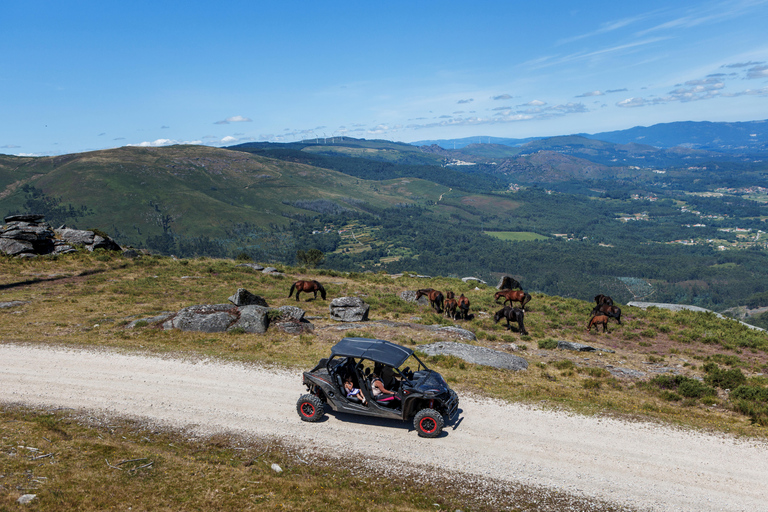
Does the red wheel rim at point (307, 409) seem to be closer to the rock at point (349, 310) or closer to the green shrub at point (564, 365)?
the rock at point (349, 310)

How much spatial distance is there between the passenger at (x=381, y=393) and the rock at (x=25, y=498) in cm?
946

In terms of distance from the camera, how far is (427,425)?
13617mm

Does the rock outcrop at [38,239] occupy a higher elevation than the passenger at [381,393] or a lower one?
higher

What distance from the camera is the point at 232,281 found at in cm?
4091

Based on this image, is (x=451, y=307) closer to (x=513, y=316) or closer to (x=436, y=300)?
A: (x=436, y=300)

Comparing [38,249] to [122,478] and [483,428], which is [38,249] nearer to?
[122,478]

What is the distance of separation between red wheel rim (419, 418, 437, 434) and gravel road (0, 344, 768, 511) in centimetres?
36

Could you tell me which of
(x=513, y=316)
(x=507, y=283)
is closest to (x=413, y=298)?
(x=513, y=316)

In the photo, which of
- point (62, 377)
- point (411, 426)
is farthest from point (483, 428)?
point (62, 377)

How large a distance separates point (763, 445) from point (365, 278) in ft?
128

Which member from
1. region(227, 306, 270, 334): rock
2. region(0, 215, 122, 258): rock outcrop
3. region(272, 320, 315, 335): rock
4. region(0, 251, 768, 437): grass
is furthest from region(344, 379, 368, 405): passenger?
region(0, 215, 122, 258): rock outcrop

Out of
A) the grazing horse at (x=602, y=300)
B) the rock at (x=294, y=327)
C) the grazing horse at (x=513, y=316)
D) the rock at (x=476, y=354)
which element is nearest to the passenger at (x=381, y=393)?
the rock at (x=476, y=354)

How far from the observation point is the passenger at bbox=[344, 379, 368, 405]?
14125 mm

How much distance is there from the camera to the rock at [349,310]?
93.6ft
